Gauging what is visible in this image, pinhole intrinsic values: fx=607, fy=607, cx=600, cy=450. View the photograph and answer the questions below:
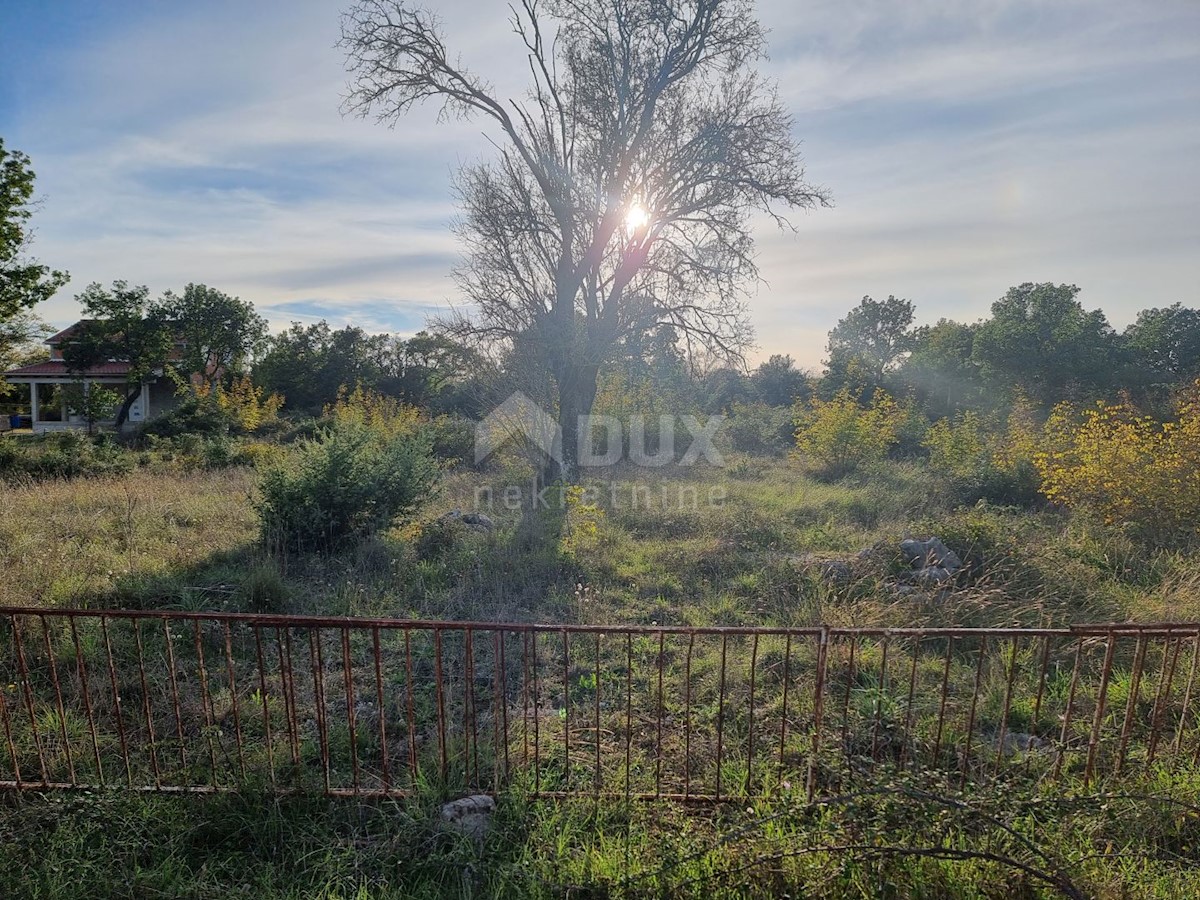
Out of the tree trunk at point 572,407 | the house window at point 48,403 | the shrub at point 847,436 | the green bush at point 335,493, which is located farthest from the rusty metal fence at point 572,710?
the house window at point 48,403

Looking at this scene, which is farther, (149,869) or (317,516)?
(317,516)

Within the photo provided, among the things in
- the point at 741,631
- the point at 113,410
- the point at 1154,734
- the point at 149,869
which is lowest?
the point at 149,869

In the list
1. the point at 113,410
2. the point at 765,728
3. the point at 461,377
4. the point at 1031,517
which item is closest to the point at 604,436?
the point at 461,377

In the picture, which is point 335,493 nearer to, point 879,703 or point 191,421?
point 879,703

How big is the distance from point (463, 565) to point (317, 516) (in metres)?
1.76

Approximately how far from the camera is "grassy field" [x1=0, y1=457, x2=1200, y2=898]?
2152mm

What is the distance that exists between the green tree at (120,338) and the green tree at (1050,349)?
3232cm

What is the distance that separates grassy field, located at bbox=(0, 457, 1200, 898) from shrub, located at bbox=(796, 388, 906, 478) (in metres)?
0.60

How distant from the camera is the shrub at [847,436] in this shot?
1149cm

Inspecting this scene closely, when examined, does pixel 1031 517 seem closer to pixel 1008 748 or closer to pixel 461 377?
pixel 1008 748

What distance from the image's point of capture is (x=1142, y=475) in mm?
6516

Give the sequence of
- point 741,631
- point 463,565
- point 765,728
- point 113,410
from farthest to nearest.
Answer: point 113,410
point 463,565
point 765,728
point 741,631

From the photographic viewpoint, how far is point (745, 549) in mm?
6738

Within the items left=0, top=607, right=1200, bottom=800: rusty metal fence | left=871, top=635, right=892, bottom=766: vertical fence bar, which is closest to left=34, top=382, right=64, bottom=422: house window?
left=0, top=607, right=1200, bottom=800: rusty metal fence
